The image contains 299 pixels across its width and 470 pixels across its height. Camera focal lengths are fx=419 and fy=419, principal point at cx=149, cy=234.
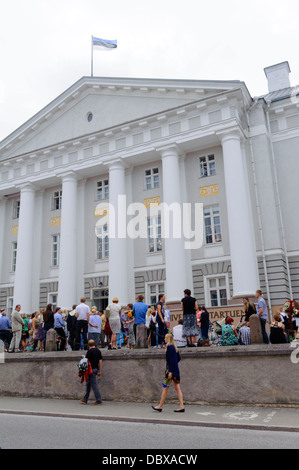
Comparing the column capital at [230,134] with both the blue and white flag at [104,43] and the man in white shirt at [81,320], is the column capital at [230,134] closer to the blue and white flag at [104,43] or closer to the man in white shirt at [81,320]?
the blue and white flag at [104,43]

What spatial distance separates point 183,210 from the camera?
2597 cm

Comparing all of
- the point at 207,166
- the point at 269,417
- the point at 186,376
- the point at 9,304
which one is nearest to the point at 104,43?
the point at 207,166

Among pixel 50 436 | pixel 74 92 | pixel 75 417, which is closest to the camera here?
pixel 50 436

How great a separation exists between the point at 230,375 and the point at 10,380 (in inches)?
312

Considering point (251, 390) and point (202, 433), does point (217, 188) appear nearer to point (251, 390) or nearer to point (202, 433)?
point (251, 390)

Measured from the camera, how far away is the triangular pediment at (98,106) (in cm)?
2658

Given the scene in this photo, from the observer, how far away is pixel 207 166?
87.5 feet

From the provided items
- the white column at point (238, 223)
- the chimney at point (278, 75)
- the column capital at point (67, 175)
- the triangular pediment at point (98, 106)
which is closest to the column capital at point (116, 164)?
the triangular pediment at point (98, 106)

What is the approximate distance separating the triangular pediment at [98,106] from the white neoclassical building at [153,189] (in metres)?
0.09

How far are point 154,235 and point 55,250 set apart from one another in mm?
8127

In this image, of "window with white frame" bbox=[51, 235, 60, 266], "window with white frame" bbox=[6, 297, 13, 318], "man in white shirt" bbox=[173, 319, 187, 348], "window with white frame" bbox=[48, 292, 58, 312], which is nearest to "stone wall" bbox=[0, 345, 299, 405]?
"man in white shirt" bbox=[173, 319, 187, 348]

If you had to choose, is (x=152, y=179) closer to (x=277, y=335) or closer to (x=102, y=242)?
(x=102, y=242)

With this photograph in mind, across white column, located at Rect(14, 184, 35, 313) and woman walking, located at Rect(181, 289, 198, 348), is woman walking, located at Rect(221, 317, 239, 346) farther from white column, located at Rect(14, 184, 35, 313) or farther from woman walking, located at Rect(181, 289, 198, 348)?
white column, located at Rect(14, 184, 35, 313)
